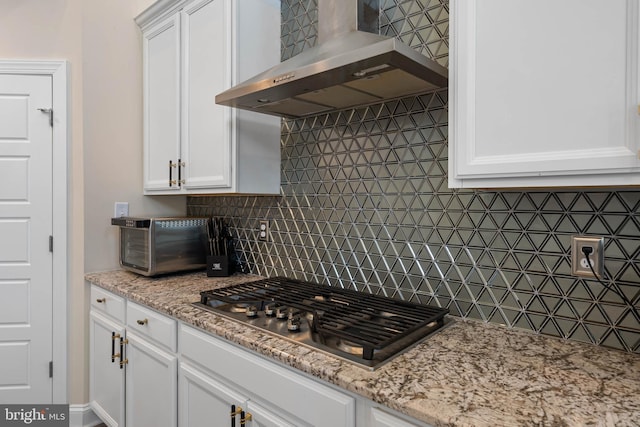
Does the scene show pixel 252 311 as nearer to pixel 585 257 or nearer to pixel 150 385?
pixel 150 385

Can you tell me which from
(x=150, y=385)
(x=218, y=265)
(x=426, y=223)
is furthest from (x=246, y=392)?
(x=218, y=265)

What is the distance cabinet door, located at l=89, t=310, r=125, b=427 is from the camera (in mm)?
2023

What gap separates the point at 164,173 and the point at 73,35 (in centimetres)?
104

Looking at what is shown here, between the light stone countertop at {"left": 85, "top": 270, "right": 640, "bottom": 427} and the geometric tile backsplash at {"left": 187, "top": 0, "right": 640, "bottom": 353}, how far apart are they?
12 centimetres

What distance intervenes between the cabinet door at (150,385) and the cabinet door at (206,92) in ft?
2.72

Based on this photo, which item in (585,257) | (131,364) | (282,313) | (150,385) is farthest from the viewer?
(131,364)

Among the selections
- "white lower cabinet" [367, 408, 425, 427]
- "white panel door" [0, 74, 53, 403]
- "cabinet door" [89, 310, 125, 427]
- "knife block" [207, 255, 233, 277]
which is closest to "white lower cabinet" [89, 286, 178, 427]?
"cabinet door" [89, 310, 125, 427]

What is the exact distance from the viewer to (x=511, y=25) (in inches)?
39.7

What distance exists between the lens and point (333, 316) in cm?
135

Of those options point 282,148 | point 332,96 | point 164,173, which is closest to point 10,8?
point 164,173

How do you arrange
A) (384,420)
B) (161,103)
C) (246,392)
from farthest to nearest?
(161,103), (246,392), (384,420)

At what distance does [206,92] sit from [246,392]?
4.81 ft

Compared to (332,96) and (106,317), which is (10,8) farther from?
(332,96)

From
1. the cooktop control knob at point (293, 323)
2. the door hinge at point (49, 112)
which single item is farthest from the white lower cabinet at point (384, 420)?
the door hinge at point (49, 112)
